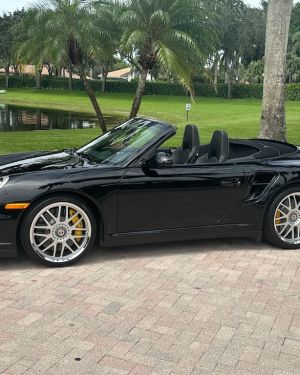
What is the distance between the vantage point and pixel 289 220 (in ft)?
17.6

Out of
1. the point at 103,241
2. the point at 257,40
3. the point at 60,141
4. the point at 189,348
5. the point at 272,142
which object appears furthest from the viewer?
the point at 257,40

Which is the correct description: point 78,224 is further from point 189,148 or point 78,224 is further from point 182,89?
point 182,89

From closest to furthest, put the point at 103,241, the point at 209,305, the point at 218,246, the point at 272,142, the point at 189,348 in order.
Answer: the point at 189,348, the point at 209,305, the point at 103,241, the point at 218,246, the point at 272,142

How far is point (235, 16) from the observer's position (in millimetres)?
62312

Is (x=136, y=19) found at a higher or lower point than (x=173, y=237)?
higher

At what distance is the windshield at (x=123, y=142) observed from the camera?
492cm

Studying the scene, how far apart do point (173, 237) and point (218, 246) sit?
680 millimetres

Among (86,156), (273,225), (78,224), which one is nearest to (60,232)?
(78,224)

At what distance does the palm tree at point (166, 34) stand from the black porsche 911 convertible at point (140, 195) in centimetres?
1106

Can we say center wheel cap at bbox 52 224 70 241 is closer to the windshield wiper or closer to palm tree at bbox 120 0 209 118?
the windshield wiper

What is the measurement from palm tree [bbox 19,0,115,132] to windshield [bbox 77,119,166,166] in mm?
11156

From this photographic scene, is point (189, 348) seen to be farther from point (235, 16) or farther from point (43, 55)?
point (235, 16)

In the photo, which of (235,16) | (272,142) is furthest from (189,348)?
(235,16)

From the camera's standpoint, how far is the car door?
468 cm
